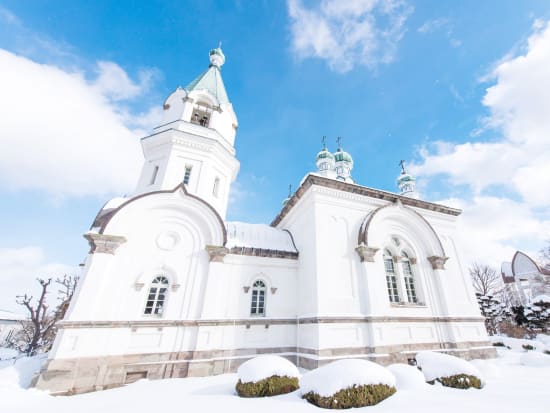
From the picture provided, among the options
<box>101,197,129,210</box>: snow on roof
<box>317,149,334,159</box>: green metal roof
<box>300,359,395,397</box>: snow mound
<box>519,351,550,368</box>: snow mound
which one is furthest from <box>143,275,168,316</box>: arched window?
<box>317,149,334,159</box>: green metal roof

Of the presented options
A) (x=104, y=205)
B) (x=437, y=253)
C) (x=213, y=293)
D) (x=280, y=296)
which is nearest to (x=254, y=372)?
(x=213, y=293)

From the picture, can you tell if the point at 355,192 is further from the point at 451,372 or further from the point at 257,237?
the point at 451,372

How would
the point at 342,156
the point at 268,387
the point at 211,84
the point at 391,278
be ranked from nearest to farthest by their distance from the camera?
the point at 268,387, the point at 391,278, the point at 211,84, the point at 342,156

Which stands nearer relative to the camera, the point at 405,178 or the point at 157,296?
the point at 157,296

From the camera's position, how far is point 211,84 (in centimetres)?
1731

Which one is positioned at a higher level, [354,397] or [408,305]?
[408,305]

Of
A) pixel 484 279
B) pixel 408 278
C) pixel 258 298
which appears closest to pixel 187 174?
pixel 258 298

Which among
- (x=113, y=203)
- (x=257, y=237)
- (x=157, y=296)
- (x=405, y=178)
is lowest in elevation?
(x=157, y=296)

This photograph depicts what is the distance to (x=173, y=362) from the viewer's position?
9336 millimetres

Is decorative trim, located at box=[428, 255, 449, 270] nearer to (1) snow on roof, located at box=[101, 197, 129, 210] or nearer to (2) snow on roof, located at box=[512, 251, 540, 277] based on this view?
(1) snow on roof, located at box=[101, 197, 129, 210]

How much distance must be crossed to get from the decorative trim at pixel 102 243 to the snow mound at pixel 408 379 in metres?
10.6

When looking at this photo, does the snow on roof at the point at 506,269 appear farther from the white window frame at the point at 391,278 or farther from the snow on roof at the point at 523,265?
the white window frame at the point at 391,278

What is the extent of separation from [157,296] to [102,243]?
307 centimetres

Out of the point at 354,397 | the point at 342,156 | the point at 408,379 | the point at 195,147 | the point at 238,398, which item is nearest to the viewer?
the point at 354,397
